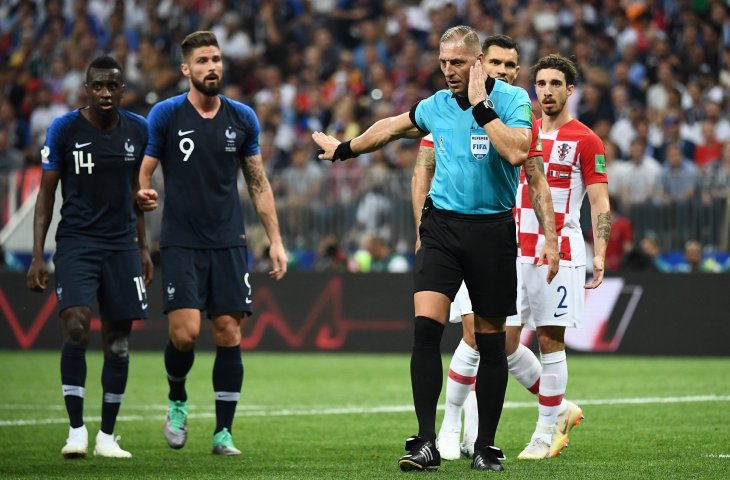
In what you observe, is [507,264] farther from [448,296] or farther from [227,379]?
[227,379]

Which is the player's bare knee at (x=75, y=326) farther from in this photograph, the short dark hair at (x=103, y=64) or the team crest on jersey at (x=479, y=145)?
the team crest on jersey at (x=479, y=145)

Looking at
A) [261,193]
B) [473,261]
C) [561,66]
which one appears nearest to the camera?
[473,261]

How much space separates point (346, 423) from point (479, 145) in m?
3.81

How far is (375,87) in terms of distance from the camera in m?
22.3

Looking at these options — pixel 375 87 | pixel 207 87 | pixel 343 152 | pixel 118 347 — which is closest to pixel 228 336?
pixel 118 347

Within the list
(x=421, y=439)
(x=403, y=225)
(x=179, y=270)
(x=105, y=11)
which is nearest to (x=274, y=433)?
(x=179, y=270)

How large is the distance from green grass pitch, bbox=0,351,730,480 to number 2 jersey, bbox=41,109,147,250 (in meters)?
1.49

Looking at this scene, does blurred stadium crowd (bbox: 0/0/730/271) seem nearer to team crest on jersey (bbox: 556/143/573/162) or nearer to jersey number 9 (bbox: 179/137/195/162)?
team crest on jersey (bbox: 556/143/573/162)

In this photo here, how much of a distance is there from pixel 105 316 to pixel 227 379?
3.05 ft

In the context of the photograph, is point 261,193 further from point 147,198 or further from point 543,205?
point 543,205

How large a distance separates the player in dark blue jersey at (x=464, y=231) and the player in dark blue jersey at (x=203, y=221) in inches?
52.9

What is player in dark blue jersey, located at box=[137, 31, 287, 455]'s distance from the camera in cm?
880

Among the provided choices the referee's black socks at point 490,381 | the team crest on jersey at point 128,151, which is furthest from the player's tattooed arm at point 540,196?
the team crest on jersey at point 128,151

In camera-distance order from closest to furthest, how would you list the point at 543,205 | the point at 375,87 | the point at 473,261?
1. the point at 473,261
2. the point at 543,205
3. the point at 375,87
